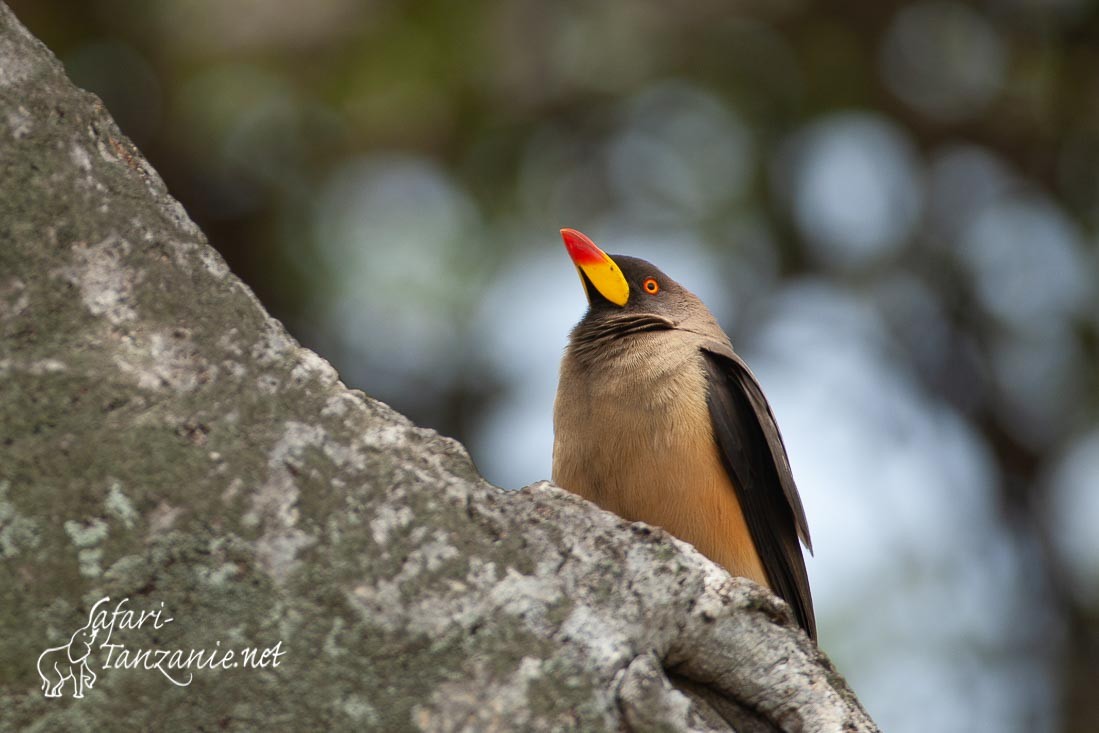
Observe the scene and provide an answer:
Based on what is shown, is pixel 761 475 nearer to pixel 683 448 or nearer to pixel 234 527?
pixel 683 448

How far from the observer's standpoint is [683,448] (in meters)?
4.58

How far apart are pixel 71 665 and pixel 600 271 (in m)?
3.55

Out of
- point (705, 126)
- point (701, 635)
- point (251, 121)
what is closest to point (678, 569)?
point (701, 635)

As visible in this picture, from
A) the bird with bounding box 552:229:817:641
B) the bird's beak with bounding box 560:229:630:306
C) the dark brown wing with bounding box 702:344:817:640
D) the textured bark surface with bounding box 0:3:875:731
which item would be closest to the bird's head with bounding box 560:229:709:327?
the bird's beak with bounding box 560:229:630:306

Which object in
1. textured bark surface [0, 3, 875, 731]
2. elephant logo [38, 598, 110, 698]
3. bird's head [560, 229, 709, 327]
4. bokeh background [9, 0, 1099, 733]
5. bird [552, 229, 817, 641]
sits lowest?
elephant logo [38, 598, 110, 698]

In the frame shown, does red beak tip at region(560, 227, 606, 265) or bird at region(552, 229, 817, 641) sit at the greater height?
red beak tip at region(560, 227, 606, 265)

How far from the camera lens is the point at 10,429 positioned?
242cm

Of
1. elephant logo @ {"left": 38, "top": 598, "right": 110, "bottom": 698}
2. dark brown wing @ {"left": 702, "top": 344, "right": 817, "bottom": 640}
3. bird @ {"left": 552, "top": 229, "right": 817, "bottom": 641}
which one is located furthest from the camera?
dark brown wing @ {"left": 702, "top": 344, "right": 817, "bottom": 640}

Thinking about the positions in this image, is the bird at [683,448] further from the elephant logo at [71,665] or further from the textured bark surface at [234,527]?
the elephant logo at [71,665]

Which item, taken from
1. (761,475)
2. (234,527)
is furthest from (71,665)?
(761,475)

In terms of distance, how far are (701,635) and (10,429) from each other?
153 centimetres

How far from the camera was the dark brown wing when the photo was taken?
187 inches

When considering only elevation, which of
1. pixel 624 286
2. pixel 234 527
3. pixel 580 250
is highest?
pixel 580 250

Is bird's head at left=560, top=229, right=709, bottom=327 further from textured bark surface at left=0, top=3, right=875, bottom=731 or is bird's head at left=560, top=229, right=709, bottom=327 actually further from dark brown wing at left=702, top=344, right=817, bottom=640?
textured bark surface at left=0, top=3, right=875, bottom=731
